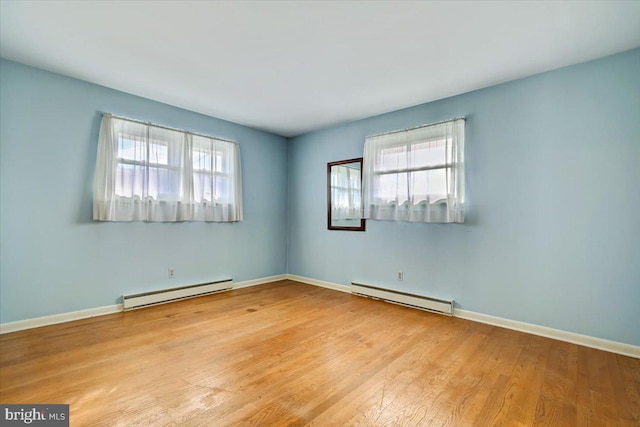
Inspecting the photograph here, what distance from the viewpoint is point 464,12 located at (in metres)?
2.17

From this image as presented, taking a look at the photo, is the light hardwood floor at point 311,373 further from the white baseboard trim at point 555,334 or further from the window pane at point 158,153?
the window pane at point 158,153

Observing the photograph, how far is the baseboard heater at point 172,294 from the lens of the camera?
3.64 m

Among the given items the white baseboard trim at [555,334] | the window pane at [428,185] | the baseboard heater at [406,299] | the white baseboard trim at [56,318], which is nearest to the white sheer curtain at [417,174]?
the window pane at [428,185]

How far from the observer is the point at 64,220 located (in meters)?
3.22

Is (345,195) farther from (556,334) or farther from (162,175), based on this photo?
(556,334)

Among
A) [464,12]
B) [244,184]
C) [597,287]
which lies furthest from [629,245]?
[244,184]

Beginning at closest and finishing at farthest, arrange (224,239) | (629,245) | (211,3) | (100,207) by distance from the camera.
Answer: (211,3) < (629,245) < (100,207) < (224,239)

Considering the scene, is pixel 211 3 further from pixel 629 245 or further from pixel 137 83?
pixel 629 245

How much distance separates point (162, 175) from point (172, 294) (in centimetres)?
169

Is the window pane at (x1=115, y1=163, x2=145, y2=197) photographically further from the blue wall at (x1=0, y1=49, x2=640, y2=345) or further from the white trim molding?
the white trim molding

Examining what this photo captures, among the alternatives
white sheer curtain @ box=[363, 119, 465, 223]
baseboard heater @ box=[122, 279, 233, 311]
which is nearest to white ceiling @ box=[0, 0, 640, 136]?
white sheer curtain @ box=[363, 119, 465, 223]

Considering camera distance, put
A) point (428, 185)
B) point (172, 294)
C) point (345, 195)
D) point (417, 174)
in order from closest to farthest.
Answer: point (428, 185) → point (417, 174) → point (172, 294) → point (345, 195)

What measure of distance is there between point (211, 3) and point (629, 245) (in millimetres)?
4111

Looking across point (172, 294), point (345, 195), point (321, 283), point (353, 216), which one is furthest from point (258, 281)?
point (345, 195)
